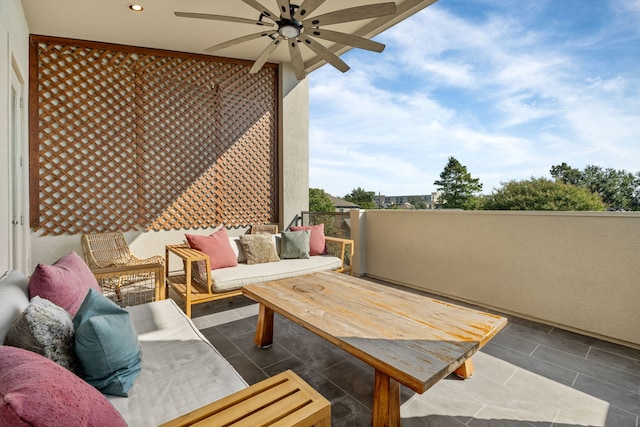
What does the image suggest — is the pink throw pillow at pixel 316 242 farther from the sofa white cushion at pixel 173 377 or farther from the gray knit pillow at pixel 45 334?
the gray knit pillow at pixel 45 334

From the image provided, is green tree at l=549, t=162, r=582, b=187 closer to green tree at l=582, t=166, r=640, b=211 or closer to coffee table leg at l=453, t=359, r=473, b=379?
green tree at l=582, t=166, r=640, b=211

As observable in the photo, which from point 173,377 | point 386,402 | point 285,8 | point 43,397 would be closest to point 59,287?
point 173,377

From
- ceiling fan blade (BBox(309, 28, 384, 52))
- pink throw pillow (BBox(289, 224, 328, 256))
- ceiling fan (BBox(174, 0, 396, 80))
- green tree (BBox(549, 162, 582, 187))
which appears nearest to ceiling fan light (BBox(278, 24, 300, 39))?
ceiling fan (BBox(174, 0, 396, 80))

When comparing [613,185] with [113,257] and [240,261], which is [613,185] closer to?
[240,261]

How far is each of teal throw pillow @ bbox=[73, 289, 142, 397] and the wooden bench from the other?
1.18ft

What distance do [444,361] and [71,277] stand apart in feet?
5.16

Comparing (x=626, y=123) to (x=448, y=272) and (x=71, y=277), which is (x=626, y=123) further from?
(x=71, y=277)

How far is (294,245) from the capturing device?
345 cm

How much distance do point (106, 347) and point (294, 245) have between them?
248 cm

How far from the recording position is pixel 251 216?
4.99 metres

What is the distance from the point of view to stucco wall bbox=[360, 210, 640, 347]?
2.27 m

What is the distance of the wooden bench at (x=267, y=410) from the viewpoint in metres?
0.83

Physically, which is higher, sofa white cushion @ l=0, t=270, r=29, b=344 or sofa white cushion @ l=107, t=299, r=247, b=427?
sofa white cushion @ l=0, t=270, r=29, b=344

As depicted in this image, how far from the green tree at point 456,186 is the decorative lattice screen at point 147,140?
1870 cm
